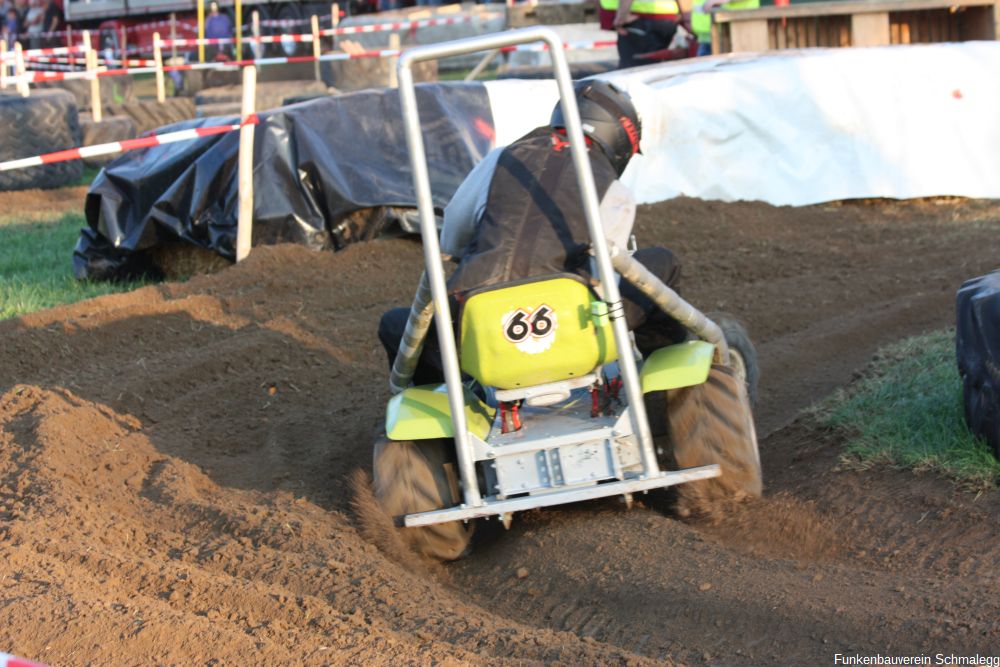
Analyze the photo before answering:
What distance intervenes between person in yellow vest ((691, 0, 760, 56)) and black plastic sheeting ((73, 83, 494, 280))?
4955 mm

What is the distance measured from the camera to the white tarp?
428 inches

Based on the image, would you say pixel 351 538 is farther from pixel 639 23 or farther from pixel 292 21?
pixel 292 21

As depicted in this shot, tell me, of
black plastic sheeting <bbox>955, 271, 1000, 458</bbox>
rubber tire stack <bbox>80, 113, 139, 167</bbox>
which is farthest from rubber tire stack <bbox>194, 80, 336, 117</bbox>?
black plastic sheeting <bbox>955, 271, 1000, 458</bbox>

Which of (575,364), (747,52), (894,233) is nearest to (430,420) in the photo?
(575,364)

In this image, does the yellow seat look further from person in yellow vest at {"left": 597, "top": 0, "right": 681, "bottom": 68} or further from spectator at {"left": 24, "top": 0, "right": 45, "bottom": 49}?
spectator at {"left": 24, "top": 0, "right": 45, "bottom": 49}

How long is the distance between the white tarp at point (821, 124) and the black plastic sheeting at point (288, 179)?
0.89m

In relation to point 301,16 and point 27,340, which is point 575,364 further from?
point 301,16

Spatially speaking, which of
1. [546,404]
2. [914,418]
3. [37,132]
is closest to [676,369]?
[546,404]

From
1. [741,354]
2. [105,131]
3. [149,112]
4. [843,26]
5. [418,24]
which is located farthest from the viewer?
[418,24]

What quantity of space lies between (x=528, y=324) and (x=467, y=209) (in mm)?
653

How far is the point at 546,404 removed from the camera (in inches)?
181

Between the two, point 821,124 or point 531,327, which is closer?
point 531,327

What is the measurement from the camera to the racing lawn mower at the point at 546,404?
423 centimetres

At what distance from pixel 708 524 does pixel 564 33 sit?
65.9 ft
